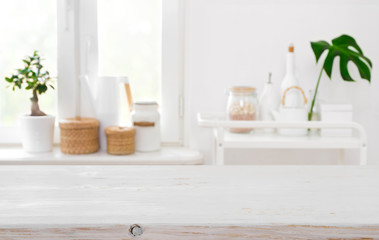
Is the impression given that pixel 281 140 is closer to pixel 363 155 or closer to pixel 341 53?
pixel 363 155

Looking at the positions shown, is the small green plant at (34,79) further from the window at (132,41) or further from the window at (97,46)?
the window at (132,41)

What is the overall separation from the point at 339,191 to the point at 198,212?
24 centimetres

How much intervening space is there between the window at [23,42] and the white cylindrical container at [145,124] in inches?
17.1

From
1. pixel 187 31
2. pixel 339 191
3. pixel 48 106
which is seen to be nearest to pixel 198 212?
pixel 339 191

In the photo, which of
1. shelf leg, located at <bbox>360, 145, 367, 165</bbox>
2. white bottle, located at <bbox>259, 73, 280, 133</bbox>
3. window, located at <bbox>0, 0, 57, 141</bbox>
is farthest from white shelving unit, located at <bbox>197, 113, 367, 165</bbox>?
window, located at <bbox>0, 0, 57, 141</bbox>

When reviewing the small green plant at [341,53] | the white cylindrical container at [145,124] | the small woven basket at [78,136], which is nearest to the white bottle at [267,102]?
the small green plant at [341,53]

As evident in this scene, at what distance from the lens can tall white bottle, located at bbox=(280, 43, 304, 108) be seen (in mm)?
1694

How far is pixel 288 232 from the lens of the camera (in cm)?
51

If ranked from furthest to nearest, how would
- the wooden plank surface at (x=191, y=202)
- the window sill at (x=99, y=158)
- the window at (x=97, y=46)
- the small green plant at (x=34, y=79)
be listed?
1. the window at (x=97, y=46)
2. the small green plant at (x=34, y=79)
3. the window sill at (x=99, y=158)
4. the wooden plank surface at (x=191, y=202)

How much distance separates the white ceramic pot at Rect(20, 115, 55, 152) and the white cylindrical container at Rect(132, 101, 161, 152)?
351 millimetres

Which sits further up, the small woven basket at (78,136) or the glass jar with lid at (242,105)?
the glass jar with lid at (242,105)

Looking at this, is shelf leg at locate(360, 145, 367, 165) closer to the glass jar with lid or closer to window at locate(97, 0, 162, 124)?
the glass jar with lid

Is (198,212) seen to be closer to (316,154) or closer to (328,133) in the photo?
(328,133)

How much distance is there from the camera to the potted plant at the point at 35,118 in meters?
1.75
